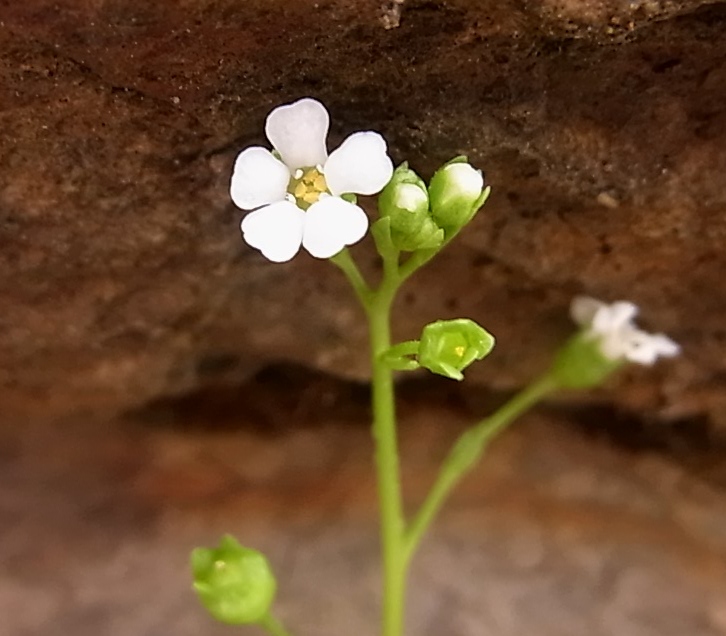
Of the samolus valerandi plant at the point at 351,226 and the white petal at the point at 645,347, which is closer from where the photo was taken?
the samolus valerandi plant at the point at 351,226

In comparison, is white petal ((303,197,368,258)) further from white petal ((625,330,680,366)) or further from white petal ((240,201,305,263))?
white petal ((625,330,680,366))

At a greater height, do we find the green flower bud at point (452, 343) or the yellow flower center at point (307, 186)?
the yellow flower center at point (307, 186)

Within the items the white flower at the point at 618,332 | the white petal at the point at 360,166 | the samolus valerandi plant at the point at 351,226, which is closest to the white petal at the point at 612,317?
the white flower at the point at 618,332

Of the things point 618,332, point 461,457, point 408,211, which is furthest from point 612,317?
point 408,211

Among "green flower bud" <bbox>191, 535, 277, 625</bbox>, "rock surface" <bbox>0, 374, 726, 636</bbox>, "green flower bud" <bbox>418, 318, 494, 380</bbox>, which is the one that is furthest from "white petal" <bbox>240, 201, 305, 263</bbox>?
"rock surface" <bbox>0, 374, 726, 636</bbox>

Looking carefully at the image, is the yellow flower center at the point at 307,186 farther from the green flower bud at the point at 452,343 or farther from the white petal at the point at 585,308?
the white petal at the point at 585,308

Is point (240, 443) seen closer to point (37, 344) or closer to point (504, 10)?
point (37, 344)
